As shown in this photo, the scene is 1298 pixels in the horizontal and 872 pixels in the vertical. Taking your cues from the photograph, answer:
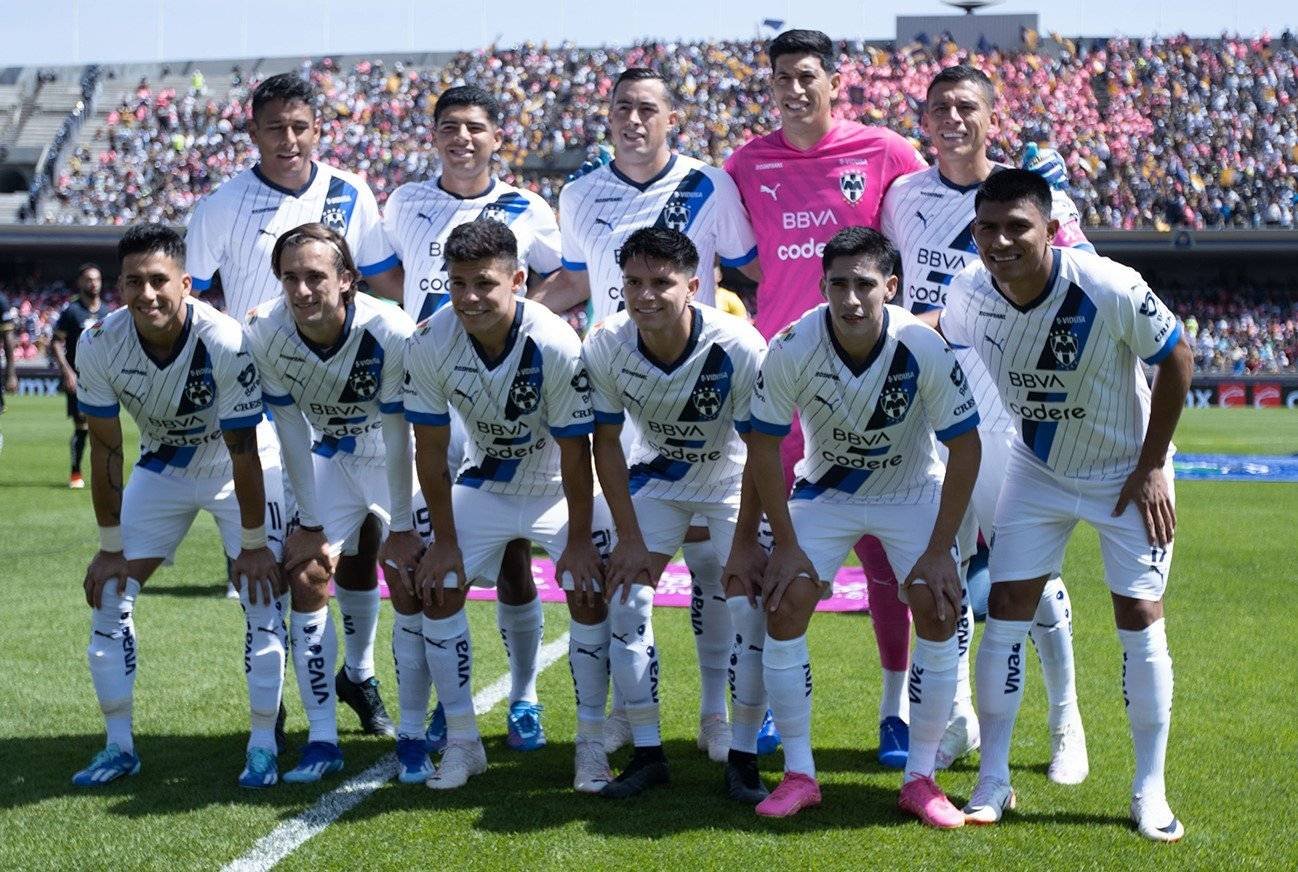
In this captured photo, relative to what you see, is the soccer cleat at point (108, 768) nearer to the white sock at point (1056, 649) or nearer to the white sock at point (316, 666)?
the white sock at point (316, 666)

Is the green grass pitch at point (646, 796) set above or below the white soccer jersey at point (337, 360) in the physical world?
below

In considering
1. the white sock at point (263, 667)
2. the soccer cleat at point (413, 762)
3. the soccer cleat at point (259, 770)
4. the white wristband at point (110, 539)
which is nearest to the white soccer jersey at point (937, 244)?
the soccer cleat at point (413, 762)

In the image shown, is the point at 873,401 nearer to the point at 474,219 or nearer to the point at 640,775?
the point at 640,775

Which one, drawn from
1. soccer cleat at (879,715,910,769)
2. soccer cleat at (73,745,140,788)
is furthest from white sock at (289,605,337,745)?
soccer cleat at (879,715,910,769)

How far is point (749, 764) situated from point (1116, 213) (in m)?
31.9

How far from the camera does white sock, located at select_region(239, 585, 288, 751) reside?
17.8 ft

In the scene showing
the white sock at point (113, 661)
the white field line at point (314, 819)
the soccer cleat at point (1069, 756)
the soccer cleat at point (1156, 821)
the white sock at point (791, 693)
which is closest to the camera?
the white field line at point (314, 819)

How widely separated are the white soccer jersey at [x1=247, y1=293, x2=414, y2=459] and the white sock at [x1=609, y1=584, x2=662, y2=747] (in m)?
1.18

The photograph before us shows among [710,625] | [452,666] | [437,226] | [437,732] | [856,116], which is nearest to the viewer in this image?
[452,666]

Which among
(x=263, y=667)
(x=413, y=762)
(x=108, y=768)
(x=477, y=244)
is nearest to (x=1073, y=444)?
(x=477, y=244)

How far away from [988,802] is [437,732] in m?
2.37

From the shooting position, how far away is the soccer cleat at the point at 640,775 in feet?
16.9

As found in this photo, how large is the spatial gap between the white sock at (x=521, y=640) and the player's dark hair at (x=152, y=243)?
193cm

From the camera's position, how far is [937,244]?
5887 mm
